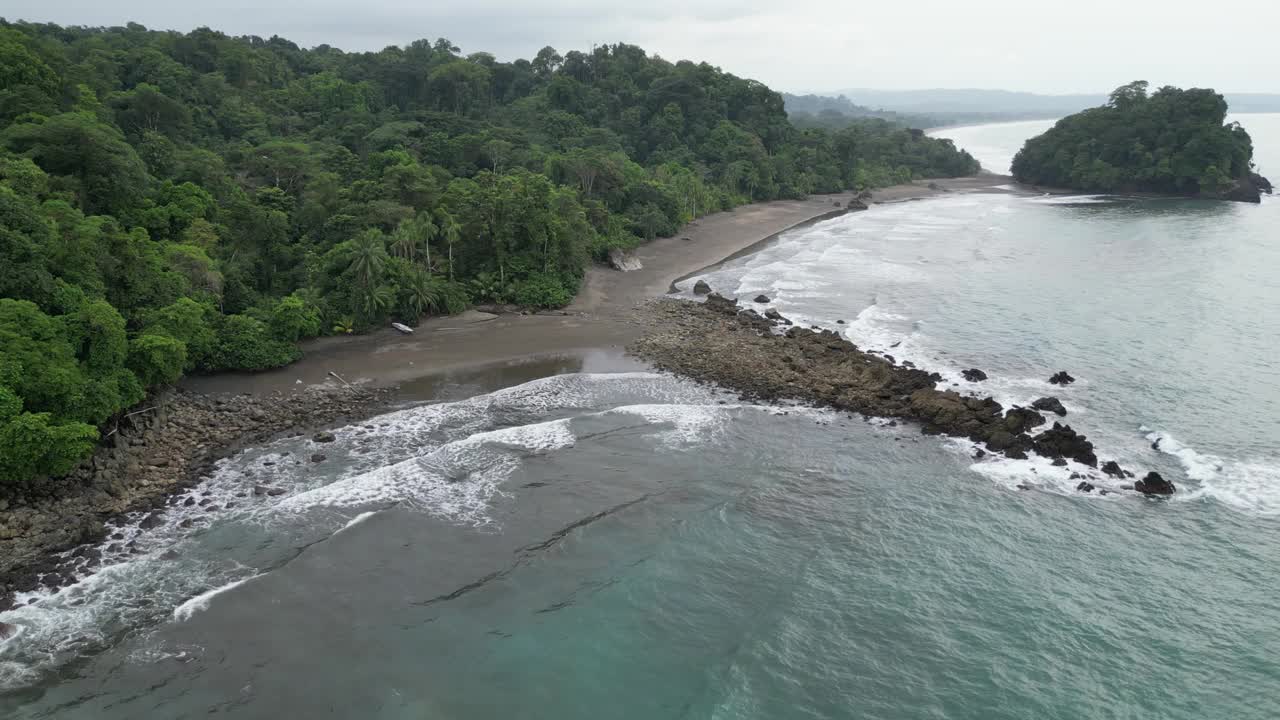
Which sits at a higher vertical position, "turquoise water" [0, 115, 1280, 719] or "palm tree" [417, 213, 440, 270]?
"palm tree" [417, 213, 440, 270]

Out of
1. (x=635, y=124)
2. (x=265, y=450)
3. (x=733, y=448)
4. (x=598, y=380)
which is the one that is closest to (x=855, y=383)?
(x=733, y=448)

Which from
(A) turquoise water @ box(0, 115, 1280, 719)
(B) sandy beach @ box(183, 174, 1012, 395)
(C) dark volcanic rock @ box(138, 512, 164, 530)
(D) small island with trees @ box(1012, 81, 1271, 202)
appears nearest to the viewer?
(A) turquoise water @ box(0, 115, 1280, 719)

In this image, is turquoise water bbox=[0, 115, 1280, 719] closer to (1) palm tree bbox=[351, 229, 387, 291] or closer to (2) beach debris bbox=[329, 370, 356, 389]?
(2) beach debris bbox=[329, 370, 356, 389]

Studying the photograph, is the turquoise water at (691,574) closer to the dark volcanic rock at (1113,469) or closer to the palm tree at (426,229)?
the dark volcanic rock at (1113,469)

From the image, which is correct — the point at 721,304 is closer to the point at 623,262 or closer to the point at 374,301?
the point at 623,262

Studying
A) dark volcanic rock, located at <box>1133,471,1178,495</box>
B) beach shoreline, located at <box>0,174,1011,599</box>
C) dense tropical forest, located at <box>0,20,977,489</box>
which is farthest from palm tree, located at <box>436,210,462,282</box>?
dark volcanic rock, located at <box>1133,471,1178,495</box>

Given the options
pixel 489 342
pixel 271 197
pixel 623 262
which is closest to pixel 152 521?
pixel 489 342

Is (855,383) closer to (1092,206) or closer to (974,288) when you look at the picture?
(974,288)

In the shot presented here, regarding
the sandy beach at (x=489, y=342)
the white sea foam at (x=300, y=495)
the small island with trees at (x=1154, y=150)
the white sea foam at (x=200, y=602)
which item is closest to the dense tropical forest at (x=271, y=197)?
the sandy beach at (x=489, y=342)
